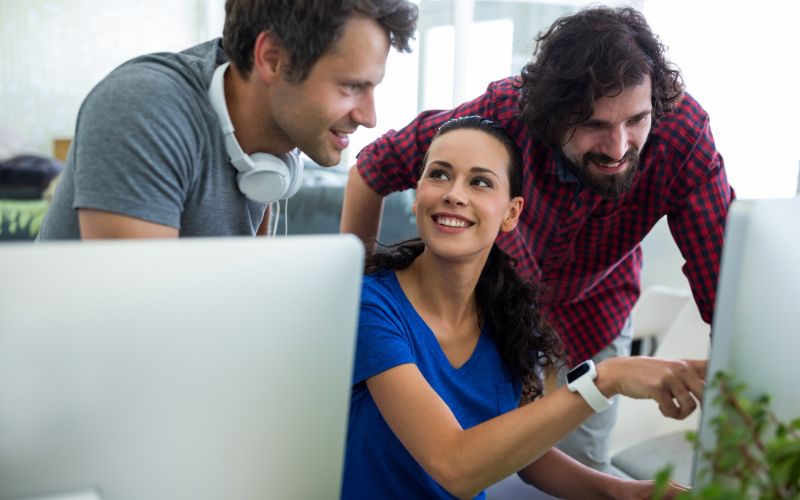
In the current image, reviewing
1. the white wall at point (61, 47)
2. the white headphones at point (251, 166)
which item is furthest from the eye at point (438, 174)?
the white wall at point (61, 47)

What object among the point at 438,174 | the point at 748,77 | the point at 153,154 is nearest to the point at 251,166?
the point at 153,154

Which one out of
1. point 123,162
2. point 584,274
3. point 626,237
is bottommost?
point 584,274

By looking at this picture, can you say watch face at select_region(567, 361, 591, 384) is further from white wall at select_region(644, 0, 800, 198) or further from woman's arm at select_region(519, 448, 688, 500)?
white wall at select_region(644, 0, 800, 198)

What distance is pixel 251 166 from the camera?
4.15 feet

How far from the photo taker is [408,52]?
1.38 metres

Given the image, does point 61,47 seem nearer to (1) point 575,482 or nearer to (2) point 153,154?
(2) point 153,154

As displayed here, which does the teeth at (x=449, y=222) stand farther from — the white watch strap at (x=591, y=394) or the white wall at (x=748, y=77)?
the white wall at (x=748, y=77)

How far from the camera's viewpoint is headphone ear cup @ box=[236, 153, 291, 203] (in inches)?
50.4

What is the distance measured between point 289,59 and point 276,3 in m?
0.09

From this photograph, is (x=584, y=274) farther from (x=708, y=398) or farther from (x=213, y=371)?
(x=213, y=371)

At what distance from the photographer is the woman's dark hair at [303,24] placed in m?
1.20

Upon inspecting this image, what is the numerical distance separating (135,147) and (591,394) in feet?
2.30

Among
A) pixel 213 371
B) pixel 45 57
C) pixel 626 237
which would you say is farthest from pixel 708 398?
pixel 45 57

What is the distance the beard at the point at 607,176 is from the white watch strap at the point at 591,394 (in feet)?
2.22
